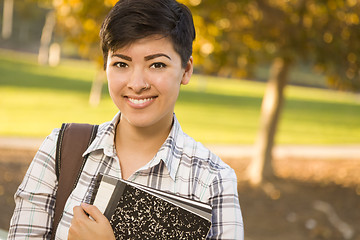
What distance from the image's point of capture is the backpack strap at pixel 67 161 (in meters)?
1.45

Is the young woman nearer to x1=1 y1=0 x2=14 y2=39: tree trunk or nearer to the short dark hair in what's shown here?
the short dark hair

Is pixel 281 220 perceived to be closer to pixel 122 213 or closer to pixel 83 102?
pixel 122 213

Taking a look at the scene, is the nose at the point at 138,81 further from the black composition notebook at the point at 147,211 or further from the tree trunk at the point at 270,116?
the tree trunk at the point at 270,116

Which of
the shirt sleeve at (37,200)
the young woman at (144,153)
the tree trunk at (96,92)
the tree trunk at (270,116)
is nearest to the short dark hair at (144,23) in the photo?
the young woman at (144,153)

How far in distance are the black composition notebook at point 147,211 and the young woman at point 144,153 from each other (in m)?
0.11

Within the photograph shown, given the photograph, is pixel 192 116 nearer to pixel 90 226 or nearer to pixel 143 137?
pixel 143 137

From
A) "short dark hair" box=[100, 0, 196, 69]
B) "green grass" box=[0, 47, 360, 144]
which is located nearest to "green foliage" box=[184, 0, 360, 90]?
"short dark hair" box=[100, 0, 196, 69]

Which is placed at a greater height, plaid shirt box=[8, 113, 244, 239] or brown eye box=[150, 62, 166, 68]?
brown eye box=[150, 62, 166, 68]

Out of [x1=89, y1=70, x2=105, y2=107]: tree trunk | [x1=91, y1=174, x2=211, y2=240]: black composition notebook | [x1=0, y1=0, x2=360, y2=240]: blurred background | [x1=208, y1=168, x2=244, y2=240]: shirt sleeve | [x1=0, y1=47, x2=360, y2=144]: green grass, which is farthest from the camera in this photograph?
[x1=89, y1=70, x2=105, y2=107]: tree trunk

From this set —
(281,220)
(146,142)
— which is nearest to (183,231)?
(146,142)

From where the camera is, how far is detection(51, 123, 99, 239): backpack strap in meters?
1.45

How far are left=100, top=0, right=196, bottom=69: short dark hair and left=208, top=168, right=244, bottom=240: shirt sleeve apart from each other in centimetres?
39

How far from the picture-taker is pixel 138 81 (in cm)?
139

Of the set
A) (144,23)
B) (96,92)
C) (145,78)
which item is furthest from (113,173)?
(96,92)
